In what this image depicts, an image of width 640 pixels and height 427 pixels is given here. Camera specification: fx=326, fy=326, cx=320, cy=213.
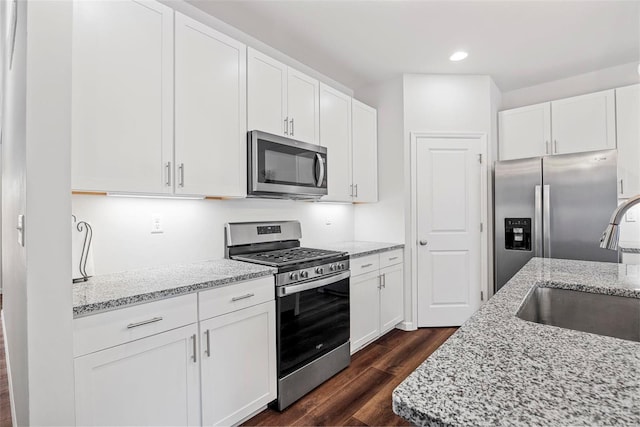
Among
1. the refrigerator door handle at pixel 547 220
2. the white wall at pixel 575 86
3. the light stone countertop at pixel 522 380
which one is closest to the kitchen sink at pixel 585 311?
the light stone countertop at pixel 522 380

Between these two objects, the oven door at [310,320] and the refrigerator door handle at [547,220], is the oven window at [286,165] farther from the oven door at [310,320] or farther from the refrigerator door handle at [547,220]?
the refrigerator door handle at [547,220]

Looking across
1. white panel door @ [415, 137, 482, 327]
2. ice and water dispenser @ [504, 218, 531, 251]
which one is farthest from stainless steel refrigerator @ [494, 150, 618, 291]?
white panel door @ [415, 137, 482, 327]

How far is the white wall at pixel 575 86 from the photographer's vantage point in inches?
126

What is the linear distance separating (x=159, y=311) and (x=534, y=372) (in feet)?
4.64

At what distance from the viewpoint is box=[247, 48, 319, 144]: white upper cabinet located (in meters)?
Answer: 2.26

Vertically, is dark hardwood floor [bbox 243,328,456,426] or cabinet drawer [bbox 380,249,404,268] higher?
cabinet drawer [bbox 380,249,404,268]

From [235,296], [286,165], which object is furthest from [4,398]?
[286,165]

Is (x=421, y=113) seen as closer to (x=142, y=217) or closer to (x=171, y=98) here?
(x=171, y=98)

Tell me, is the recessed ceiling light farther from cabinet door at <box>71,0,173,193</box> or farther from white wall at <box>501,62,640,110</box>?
cabinet door at <box>71,0,173,193</box>

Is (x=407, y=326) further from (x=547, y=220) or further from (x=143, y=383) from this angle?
(x=143, y=383)

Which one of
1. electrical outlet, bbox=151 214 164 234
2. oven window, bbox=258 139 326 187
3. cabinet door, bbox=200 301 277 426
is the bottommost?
cabinet door, bbox=200 301 277 426

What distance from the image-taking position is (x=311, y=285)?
2.19 meters

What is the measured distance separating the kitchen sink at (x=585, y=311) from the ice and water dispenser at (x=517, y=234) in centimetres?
199

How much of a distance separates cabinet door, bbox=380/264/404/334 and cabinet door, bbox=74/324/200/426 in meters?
1.88
